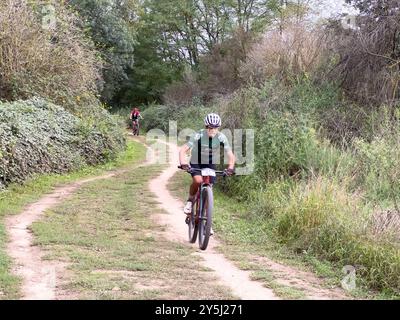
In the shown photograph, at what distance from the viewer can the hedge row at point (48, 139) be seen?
12570mm

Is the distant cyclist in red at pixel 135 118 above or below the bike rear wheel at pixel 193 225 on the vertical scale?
above

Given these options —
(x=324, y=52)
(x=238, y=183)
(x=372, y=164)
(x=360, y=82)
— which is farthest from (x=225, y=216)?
(x=324, y=52)

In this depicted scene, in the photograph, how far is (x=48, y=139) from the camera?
15078mm

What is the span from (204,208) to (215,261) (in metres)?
0.80

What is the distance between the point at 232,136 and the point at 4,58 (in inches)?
340

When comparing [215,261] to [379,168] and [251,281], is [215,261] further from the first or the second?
[379,168]

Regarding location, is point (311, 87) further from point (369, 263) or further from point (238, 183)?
point (369, 263)

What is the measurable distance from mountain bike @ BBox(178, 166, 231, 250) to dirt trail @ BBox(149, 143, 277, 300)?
10.0 inches

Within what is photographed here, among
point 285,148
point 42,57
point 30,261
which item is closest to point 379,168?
point 285,148

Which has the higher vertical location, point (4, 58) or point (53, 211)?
point (4, 58)

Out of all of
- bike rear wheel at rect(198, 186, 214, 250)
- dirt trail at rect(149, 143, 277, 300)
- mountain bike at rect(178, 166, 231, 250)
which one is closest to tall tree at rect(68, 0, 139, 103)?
dirt trail at rect(149, 143, 277, 300)

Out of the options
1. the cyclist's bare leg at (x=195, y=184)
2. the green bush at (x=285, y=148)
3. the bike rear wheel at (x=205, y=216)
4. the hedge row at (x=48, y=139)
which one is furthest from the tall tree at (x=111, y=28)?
the bike rear wheel at (x=205, y=216)

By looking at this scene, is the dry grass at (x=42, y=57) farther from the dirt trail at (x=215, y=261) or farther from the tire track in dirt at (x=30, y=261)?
the tire track in dirt at (x=30, y=261)

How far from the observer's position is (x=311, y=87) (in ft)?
49.8
